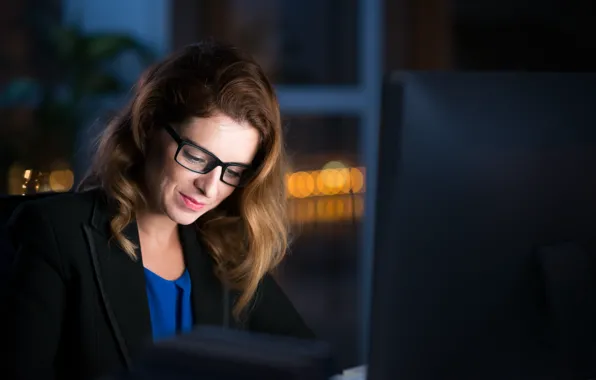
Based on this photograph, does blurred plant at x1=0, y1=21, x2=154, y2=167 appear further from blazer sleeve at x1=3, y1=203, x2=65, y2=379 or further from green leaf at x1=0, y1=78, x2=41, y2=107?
blazer sleeve at x1=3, y1=203, x2=65, y2=379

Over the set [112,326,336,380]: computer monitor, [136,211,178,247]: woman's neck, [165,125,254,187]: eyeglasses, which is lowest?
[112,326,336,380]: computer monitor

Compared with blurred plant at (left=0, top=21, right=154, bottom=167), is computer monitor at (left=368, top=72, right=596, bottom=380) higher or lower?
lower

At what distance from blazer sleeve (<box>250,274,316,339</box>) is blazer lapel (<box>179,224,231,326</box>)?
0.22 ft

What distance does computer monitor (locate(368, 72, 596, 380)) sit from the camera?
2.79ft

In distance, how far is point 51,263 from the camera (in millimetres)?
1469

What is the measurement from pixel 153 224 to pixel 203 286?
0.17 m

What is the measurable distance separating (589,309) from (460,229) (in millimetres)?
269

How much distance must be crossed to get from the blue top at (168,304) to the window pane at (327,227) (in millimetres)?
2952

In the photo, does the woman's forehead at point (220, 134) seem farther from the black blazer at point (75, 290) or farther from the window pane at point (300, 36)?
the window pane at point (300, 36)

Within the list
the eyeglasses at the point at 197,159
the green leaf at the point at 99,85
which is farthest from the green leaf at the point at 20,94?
the eyeglasses at the point at 197,159

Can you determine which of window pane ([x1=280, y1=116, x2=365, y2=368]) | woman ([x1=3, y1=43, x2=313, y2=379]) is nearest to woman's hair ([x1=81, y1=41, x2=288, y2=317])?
woman ([x1=3, y1=43, x2=313, y2=379])

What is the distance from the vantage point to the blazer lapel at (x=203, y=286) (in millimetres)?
1628

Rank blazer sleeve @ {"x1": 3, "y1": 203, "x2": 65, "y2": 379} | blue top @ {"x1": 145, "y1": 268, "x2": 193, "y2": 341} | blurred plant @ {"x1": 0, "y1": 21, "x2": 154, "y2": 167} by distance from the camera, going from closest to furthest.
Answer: blazer sleeve @ {"x1": 3, "y1": 203, "x2": 65, "y2": 379} < blue top @ {"x1": 145, "y1": 268, "x2": 193, "y2": 341} < blurred plant @ {"x1": 0, "y1": 21, "x2": 154, "y2": 167}

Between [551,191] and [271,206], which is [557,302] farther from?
[271,206]
